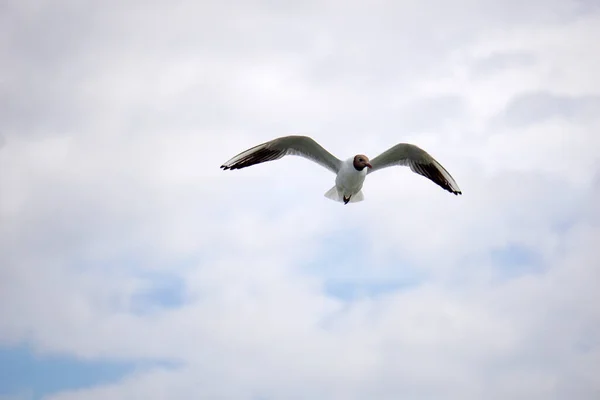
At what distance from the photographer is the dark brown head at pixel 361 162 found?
57.1ft

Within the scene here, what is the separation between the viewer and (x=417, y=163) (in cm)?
1905

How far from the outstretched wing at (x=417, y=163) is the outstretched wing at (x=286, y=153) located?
1.05m

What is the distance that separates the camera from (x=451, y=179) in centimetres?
1912

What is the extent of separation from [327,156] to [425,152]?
7.93ft

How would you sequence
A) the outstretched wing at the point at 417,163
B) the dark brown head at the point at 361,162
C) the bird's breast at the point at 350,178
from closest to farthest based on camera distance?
the dark brown head at the point at 361,162 < the bird's breast at the point at 350,178 < the outstretched wing at the point at 417,163

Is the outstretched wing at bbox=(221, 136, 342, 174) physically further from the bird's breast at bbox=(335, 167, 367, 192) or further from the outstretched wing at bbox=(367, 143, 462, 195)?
the outstretched wing at bbox=(367, 143, 462, 195)

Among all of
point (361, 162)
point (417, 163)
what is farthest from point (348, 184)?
point (417, 163)

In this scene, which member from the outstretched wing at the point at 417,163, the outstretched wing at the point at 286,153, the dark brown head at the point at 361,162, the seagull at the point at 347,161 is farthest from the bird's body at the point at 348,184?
the outstretched wing at the point at 417,163

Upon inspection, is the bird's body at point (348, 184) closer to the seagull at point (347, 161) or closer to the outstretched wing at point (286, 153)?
the seagull at point (347, 161)

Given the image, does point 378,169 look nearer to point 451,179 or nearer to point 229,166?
point 451,179

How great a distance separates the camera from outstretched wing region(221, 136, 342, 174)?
17766 mm

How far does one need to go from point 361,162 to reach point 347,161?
0.62 m

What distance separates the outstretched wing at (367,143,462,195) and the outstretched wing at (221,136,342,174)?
105cm

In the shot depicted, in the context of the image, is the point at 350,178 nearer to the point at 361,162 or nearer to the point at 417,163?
the point at 361,162
